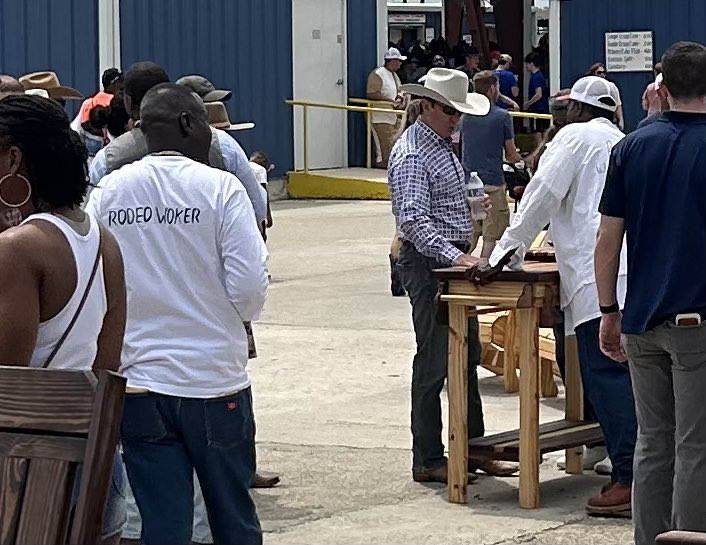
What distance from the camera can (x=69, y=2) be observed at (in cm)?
1981

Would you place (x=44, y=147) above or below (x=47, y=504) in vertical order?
above

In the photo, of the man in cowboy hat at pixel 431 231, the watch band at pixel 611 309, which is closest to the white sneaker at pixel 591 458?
the man in cowboy hat at pixel 431 231

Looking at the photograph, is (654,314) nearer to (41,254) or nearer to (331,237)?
(41,254)

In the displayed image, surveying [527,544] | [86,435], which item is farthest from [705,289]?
[86,435]

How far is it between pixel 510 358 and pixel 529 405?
244 cm

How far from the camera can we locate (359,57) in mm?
24312

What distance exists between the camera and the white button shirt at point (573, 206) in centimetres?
650

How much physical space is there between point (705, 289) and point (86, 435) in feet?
10.2

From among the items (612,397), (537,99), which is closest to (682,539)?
(612,397)

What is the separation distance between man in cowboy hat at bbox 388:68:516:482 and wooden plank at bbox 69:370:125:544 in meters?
3.99

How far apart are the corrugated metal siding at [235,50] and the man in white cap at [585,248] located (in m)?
14.6

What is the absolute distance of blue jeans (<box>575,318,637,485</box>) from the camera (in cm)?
650

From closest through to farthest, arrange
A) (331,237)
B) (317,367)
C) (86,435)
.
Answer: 1. (86,435)
2. (317,367)
3. (331,237)

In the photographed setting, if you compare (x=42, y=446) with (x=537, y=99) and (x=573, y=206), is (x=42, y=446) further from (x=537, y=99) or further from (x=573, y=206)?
(x=537, y=99)
